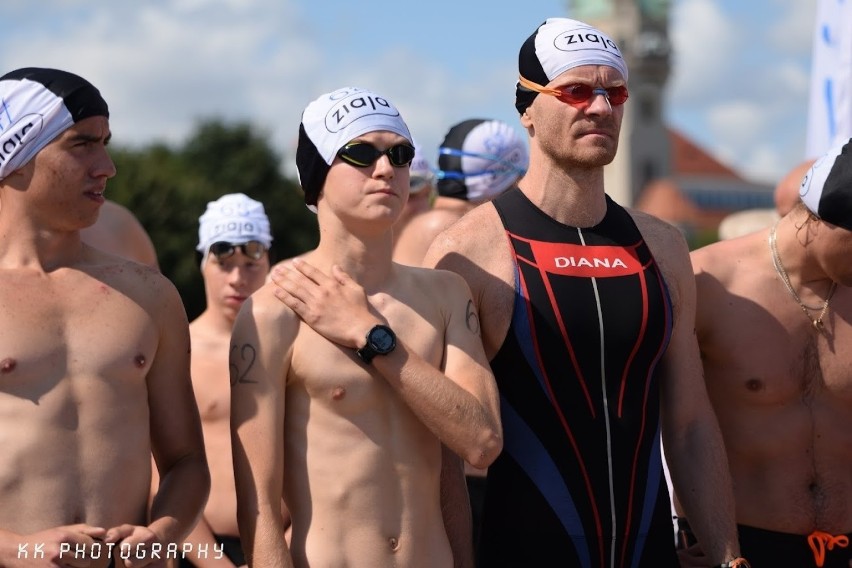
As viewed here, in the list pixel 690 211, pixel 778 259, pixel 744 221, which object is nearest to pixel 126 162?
pixel 744 221

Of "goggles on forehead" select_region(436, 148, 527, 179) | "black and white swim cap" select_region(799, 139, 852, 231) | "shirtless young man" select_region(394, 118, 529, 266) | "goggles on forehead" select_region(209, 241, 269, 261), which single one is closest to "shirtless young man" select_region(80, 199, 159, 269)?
"goggles on forehead" select_region(209, 241, 269, 261)

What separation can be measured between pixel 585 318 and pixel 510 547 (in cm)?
90

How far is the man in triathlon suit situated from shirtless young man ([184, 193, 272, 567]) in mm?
1956

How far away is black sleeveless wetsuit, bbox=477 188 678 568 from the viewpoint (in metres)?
5.14

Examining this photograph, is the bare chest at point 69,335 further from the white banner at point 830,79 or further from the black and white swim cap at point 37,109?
the white banner at point 830,79

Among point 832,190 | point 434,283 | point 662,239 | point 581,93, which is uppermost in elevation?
point 581,93

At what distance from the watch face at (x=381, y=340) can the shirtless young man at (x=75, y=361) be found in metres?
0.67

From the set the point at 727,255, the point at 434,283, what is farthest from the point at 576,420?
the point at 727,255

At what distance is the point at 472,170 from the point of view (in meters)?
8.15

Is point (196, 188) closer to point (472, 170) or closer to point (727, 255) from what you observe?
point (472, 170)

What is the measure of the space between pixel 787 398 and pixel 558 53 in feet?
6.07

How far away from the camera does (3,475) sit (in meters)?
4.29

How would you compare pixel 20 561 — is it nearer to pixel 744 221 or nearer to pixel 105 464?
pixel 105 464

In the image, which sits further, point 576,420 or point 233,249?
point 233,249
